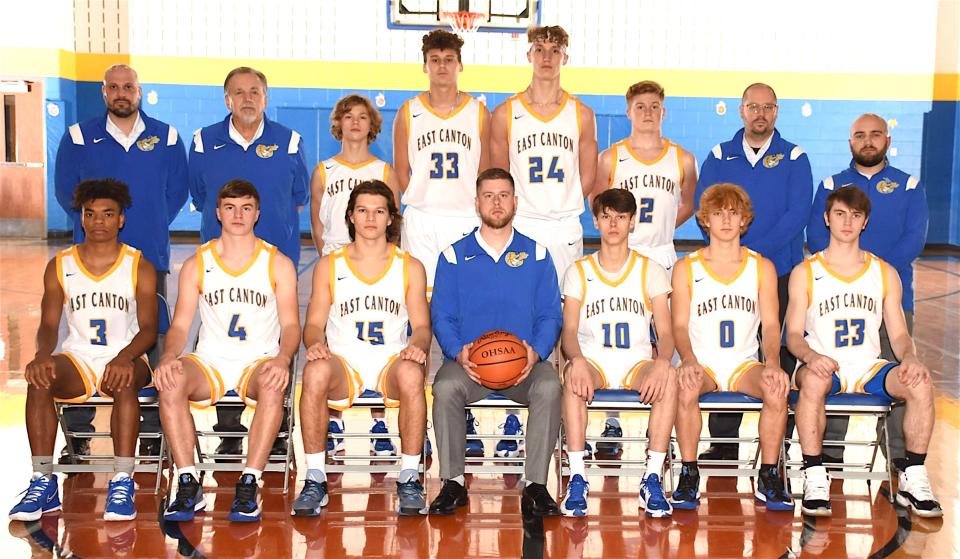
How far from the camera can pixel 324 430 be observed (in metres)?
4.62

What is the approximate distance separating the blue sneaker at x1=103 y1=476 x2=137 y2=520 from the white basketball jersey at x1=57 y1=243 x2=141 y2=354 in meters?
0.64

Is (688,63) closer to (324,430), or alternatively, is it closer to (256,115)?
(256,115)

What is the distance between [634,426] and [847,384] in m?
1.60

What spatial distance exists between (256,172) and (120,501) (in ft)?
6.27

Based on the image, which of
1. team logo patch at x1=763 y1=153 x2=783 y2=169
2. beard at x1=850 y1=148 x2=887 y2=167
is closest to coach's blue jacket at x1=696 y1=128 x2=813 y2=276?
team logo patch at x1=763 y1=153 x2=783 y2=169

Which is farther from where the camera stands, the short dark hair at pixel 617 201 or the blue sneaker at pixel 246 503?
the short dark hair at pixel 617 201

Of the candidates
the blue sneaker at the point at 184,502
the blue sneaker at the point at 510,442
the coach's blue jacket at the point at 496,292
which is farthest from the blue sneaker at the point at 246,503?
the blue sneaker at the point at 510,442

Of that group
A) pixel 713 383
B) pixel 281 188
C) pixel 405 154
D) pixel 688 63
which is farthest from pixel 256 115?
pixel 688 63

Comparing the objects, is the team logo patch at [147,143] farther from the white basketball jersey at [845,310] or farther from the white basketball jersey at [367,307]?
the white basketball jersey at [845,310]

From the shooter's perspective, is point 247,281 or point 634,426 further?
point 634,426

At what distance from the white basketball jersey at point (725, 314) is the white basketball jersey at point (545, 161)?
A: 0.91 m

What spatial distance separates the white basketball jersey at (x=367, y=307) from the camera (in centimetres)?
484

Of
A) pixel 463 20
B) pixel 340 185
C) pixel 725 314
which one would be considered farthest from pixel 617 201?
pixel 463 20

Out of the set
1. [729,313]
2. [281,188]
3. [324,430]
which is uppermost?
[281,188]
